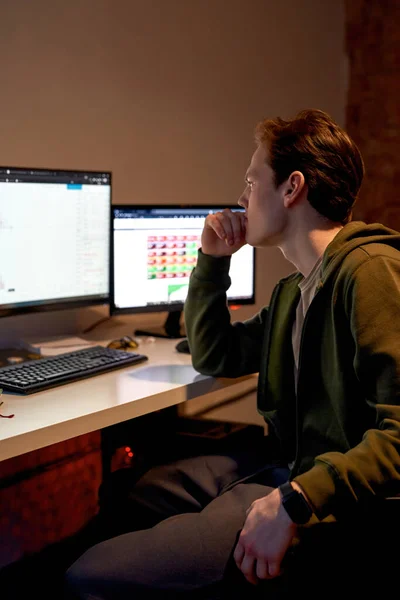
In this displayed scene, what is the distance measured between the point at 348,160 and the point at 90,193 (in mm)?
853

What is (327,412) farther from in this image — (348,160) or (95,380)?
(95,380)

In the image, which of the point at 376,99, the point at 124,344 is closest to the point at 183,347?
the point at 124,344

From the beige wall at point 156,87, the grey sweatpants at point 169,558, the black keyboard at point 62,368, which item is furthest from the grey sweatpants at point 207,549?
the beige wall at point 156,87

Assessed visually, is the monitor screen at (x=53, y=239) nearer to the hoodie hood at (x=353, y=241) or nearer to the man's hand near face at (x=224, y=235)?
the man's hand near face at (x=224, y=235)

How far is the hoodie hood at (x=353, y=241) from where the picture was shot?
4.38 ft

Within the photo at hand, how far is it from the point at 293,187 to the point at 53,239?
79cm

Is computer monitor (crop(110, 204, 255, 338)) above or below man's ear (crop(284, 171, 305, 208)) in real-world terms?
below

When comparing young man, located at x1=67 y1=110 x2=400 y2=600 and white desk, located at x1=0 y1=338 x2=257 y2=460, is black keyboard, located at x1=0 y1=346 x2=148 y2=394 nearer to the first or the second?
white desk, located at x1=0 y1=338 x2=257 y2=460

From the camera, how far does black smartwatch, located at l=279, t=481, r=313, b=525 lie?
1098 millimetres

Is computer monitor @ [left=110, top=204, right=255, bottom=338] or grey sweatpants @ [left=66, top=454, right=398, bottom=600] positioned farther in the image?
computer monitor @ [left=110, top=204, right=255, bottom=338]

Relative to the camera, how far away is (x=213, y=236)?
1.87 m

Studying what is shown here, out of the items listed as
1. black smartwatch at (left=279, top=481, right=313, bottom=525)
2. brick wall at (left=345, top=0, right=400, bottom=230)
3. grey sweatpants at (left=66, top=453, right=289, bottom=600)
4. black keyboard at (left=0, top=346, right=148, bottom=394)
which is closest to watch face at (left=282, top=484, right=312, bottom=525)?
black smartwatch at (left=279, top=481, right=313, bottom=525)

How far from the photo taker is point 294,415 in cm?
159

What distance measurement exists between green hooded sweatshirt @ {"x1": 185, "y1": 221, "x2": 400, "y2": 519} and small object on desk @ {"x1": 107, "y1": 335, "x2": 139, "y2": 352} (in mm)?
379
